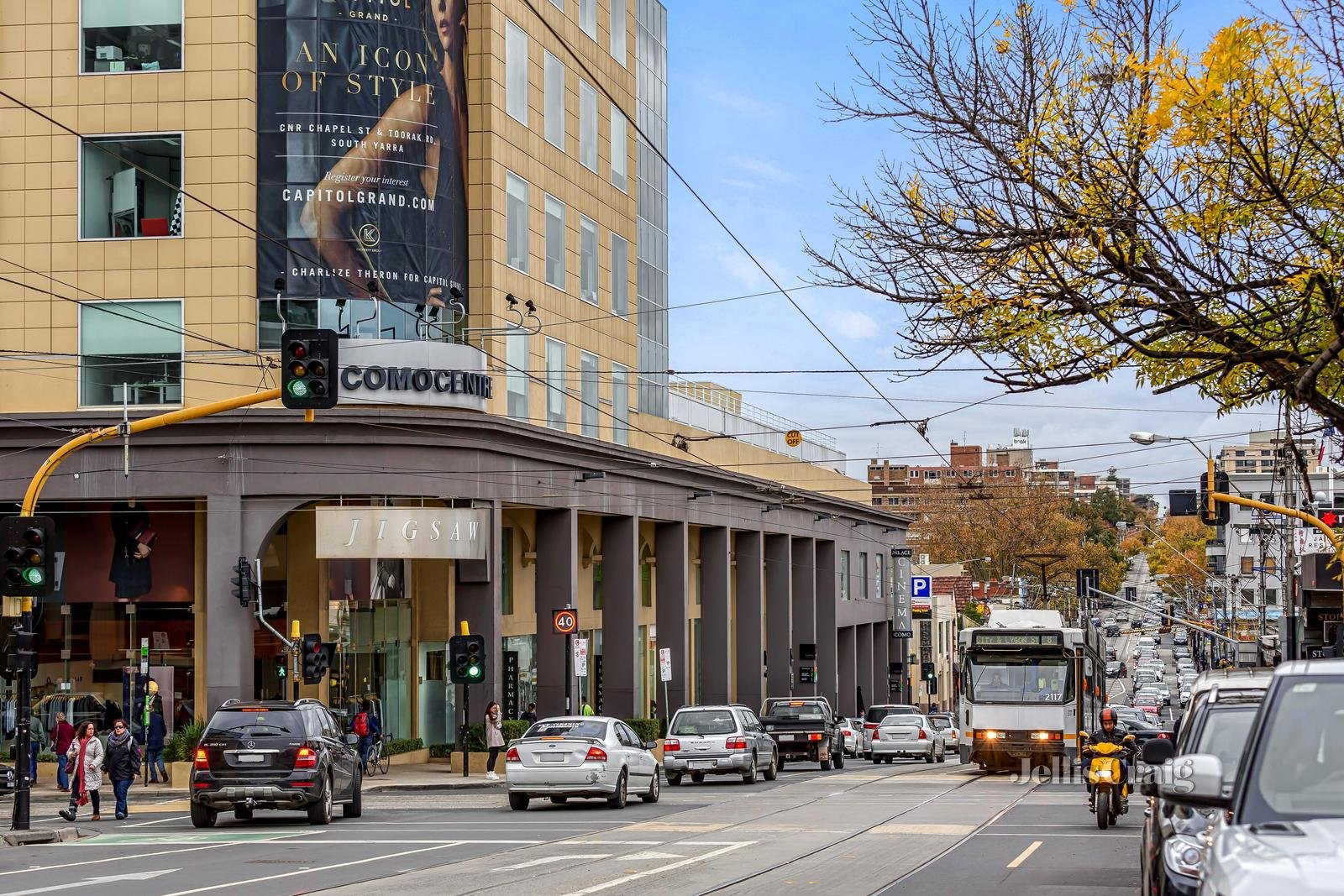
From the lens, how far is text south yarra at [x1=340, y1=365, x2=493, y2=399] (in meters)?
37.0

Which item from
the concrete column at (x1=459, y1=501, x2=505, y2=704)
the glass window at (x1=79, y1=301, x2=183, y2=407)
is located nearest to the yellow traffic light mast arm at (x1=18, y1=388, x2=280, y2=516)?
the glass window at (x1=79, y1=301, x2=183, y2=407)

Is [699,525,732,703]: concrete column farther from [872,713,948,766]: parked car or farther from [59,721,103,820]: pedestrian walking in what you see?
[59,721,103,820]: pedestrian walking

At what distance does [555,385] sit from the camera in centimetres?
4425

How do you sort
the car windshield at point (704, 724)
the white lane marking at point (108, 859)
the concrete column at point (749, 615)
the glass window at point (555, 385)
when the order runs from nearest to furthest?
1. the white lane marking at point (108, 859)
2. the car windshield at point (704, 724)
3. the glass window at point (555, 385)
4. the concrete column at point (749, 615)

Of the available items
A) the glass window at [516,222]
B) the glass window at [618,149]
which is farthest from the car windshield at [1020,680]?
the glass window at [618,149]

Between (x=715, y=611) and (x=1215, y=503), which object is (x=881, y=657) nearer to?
(x=715, y=611)

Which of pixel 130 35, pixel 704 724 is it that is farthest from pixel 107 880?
pixel 130 35

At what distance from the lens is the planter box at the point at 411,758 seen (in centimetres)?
4100

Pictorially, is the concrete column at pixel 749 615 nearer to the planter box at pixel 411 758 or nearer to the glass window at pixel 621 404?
the glass window at pixel 621 404

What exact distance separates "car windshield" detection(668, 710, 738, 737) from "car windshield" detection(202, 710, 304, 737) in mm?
12677

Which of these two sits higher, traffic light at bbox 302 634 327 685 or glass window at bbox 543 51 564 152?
glass window at bbox 543 51 564 152

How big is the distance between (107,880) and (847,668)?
5815 cm

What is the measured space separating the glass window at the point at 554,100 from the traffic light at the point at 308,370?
2497 centimetres

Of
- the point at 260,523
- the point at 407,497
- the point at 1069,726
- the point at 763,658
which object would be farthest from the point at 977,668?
the point at 763,658
